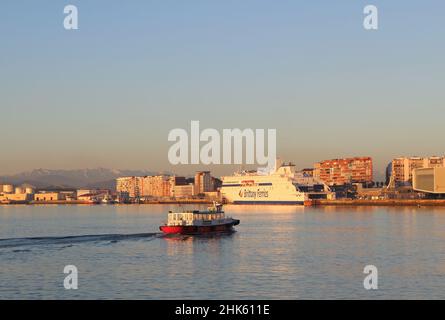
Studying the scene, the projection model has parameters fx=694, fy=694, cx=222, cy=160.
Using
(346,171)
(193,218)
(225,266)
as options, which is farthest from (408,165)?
(225,266)

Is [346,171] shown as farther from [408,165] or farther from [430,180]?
[430,180]

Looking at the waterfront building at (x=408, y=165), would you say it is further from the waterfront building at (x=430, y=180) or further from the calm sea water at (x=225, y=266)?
the calm sea water at (x=225, y=266)

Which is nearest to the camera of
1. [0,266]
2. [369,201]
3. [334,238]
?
[0,266]

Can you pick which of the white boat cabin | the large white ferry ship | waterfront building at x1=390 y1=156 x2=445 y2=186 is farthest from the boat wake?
waterfront building at x1=390 y1=156 x2=445 y2=186

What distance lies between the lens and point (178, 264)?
30.2 metres

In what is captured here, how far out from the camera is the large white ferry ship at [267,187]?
392ft

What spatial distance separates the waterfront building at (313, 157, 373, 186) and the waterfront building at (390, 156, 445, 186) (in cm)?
1201

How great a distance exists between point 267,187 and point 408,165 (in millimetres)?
61718

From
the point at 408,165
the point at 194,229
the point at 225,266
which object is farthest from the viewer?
the point at 408,165

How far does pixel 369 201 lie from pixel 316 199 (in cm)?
943

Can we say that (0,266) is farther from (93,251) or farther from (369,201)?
(369,201)

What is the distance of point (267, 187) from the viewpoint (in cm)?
12125

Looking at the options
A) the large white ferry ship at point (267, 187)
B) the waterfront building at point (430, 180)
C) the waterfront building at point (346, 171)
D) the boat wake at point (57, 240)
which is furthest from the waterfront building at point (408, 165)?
the boat wake at point (57, 240)
